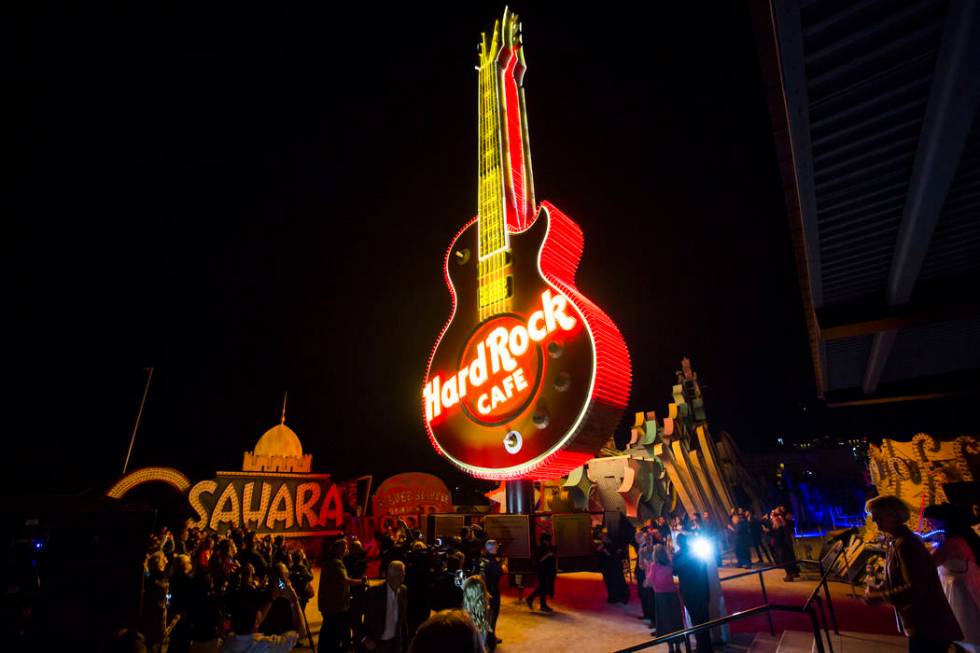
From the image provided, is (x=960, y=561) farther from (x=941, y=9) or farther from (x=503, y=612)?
(x=503, y=612)

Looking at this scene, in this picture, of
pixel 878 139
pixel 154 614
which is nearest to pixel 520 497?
pixel 154 614

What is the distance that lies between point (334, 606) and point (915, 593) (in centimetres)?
681

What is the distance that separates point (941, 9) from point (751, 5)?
1.14 meters

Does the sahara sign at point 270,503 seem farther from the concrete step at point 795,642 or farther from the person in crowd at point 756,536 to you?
the concrete step at point 795,642

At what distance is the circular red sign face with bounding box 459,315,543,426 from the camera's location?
14828mm

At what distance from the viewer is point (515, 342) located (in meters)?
15.4

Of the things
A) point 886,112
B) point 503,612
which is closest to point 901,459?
point 503,612

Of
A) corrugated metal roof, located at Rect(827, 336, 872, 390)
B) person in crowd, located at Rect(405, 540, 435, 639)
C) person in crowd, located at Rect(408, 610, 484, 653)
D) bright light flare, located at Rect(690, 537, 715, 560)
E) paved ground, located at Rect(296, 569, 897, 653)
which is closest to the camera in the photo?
person in crowd, located at Rect(408, 610, 484, 653)

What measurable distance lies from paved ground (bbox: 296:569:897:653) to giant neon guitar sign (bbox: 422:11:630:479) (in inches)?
143

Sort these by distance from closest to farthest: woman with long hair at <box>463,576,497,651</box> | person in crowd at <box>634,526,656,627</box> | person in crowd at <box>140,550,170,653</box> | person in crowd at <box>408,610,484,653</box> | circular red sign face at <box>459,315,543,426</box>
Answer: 1. person in crowd at <box>408,610,484,653</box>
2. woman with long hair at <box>463,576,497,651</box>
3. person in crowd at <box>140,550,170,653</box>
4. person in crowd at <box>634,526,656,627</box>
5. circular red sign face at <box>459,315,543,426</box>

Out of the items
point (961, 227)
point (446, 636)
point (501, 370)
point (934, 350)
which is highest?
point (501, 370)

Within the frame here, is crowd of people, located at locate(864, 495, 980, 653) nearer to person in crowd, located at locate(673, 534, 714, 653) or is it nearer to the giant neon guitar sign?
person in crowd, located at locate(673, 534, 714, 653)

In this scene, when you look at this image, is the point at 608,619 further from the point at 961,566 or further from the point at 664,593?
the point at 961,566

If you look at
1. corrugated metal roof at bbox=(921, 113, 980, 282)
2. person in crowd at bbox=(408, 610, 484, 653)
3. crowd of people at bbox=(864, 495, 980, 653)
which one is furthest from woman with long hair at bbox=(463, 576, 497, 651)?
corrugated metal roof at bbox=(921, 113, 980, 282)
